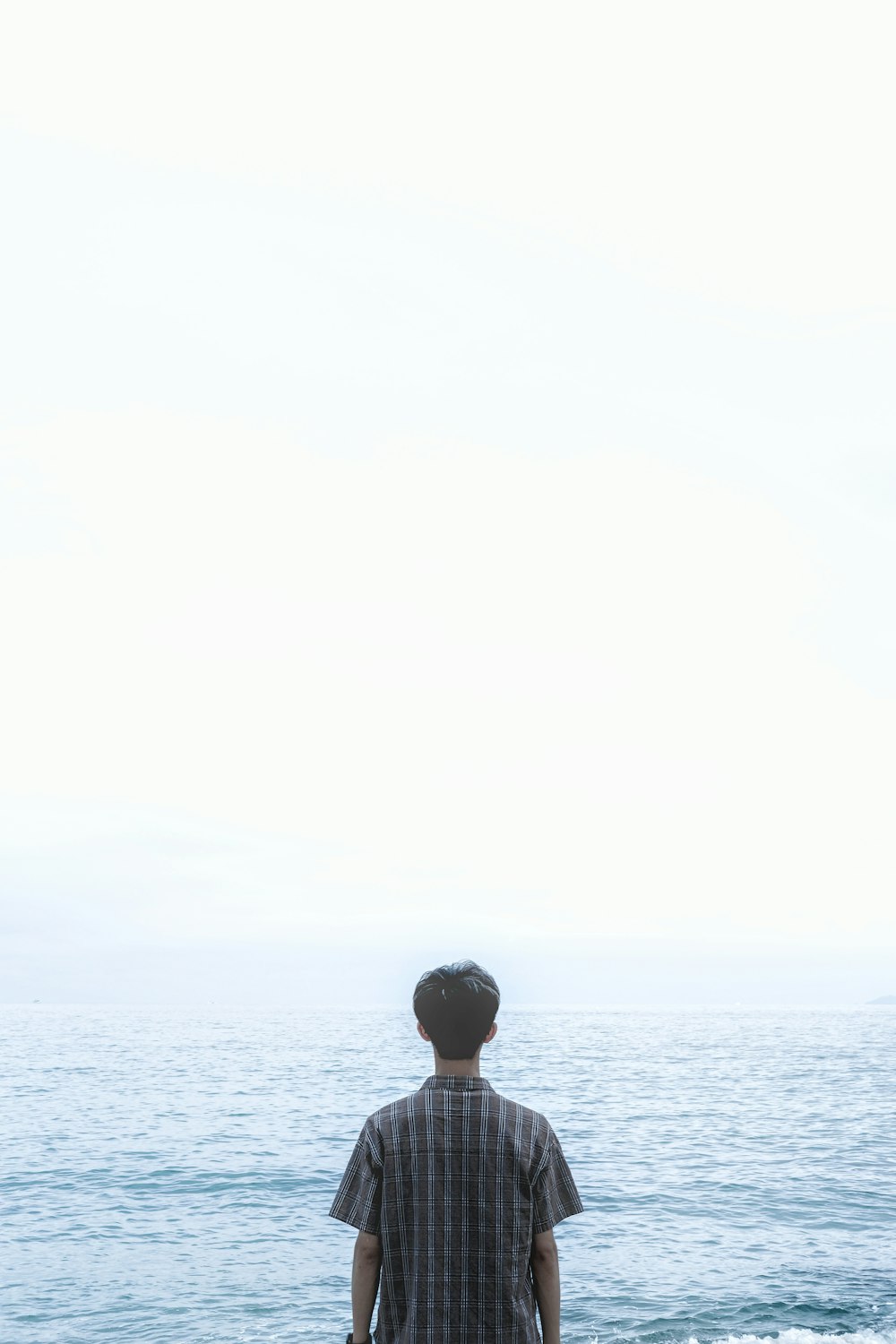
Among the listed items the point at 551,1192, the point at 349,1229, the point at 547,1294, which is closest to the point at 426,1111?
the point at 551,1192

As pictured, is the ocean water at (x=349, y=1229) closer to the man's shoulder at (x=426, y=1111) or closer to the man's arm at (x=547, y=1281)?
the man's arm at (x=547, y=1281)

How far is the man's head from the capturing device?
333 cm

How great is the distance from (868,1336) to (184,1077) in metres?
35.6

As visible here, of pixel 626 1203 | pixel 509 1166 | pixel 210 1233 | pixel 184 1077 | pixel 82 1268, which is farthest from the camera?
pixel 184 1077

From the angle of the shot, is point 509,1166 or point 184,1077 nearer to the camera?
point 509,1166

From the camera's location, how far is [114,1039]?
68.3 metres

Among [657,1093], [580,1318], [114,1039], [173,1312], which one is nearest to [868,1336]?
[580,1318]

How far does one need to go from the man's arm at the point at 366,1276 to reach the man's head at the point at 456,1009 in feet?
1.97

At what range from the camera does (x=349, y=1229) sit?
1714 cm

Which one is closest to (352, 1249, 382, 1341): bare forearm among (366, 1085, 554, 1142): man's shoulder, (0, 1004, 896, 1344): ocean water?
(366, 1085, 554, 1142): man's shoulder

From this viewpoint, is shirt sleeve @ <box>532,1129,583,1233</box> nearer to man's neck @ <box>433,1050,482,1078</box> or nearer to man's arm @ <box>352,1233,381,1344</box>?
man's neck @ <box>433,1050,482,1078</box>

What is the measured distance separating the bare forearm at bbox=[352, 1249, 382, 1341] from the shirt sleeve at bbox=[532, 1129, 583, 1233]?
0.51 m

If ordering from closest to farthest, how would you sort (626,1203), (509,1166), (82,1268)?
(509,1166)
(82,1268)
(626,1203)

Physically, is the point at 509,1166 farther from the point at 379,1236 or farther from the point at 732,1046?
the point at 732,1046
